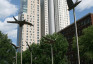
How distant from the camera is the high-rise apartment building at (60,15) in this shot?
167 m

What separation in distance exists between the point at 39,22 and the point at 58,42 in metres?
101

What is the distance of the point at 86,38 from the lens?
135ft

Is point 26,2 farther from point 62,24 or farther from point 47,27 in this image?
point 62,24

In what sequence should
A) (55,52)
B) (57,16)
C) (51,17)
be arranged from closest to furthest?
(55,52) < (51,17) < (57,16)

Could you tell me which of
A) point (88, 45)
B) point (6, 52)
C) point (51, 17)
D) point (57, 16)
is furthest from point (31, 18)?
point (88, 45)

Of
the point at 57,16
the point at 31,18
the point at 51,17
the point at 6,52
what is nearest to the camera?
the point at 6,52

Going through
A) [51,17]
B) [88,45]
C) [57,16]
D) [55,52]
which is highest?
[57,16]

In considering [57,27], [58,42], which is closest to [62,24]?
[57,27]

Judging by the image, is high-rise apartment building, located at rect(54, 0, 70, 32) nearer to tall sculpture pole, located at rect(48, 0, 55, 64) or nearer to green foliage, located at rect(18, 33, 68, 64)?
tall sculpture pole, located at rect(48, 0, 55, 64)

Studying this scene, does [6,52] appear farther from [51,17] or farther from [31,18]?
[51,17]

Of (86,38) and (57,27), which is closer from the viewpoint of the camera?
(86,38)

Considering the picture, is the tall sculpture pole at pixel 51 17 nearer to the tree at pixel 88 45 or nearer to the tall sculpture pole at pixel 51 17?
the tall sculpture pole at pixel 51 17

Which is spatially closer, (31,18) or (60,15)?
(31,18)

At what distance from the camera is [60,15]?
6663 inches
